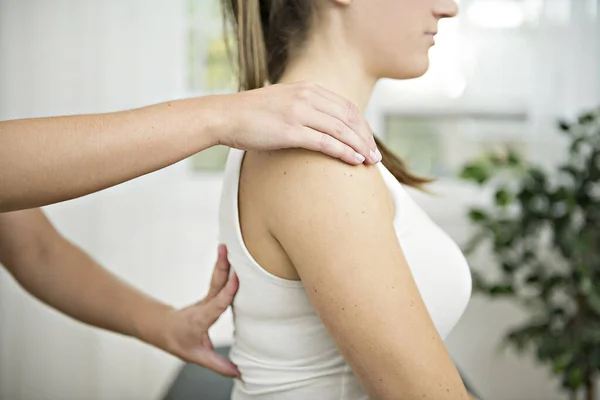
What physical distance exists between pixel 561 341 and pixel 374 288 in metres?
1.83

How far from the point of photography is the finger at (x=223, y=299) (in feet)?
3.68

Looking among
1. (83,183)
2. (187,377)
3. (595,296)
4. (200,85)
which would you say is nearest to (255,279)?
(83,183)

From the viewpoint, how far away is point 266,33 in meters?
1.16

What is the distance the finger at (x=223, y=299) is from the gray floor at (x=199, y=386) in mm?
713

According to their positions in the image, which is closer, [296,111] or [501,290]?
[296,111]

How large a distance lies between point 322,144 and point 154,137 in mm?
204

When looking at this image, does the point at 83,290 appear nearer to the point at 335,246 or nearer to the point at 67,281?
the point at 67,281

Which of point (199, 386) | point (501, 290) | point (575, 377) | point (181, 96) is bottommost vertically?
point (575, 377)

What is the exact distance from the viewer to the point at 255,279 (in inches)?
39.9

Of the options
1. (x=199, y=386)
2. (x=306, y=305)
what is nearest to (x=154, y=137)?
(x=306, y=305)

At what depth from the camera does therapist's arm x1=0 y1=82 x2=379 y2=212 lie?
759mm

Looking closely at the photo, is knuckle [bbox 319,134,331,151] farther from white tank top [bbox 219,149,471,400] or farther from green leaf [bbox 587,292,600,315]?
green leaf [bbox 587,292,600,315]

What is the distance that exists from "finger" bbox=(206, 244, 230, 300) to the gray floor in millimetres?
752

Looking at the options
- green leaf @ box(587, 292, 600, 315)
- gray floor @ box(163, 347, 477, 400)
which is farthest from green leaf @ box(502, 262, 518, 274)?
gray floor @ box(163, 347, 477, 400)
